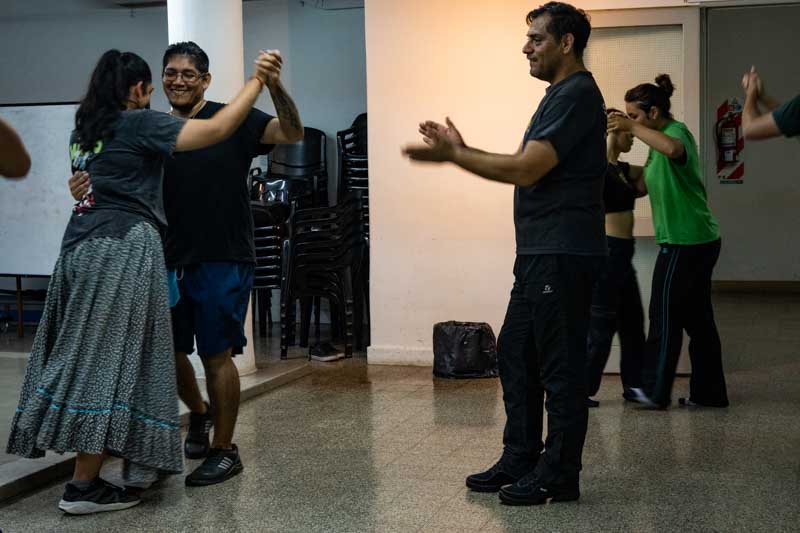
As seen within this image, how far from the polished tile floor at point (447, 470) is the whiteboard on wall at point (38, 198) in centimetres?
375

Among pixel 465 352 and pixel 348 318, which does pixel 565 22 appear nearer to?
pixel 465 352

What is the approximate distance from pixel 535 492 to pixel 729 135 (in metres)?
9.73

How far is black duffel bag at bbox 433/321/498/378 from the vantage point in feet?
22.0

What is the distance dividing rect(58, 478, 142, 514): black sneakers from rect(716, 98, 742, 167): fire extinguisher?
1003 centimetres

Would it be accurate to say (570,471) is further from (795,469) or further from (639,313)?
(639,313)

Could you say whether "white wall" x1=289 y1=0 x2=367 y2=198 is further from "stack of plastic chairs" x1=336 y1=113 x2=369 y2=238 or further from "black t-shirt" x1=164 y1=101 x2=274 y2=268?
"black t-shirt" x1=164 y1=101 x2=274 y2=268

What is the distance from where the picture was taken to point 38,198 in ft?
30.4

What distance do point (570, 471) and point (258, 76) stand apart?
1832 millimetres

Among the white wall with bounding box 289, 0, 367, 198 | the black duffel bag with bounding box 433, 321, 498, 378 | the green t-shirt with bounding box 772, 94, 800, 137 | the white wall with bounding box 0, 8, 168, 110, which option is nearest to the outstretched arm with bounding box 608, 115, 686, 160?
the green t-shirt with bounding box 772, 94, 800, 137

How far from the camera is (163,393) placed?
3795mm

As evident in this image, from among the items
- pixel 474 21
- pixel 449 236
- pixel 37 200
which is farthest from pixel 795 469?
pixel 37 200

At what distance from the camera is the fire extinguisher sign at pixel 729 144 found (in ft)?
40.5

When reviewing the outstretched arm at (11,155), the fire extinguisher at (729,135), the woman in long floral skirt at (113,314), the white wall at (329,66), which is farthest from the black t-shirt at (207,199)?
the fire extinguisher at (729,135)

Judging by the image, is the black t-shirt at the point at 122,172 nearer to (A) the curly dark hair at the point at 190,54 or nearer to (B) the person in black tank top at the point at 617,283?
(A) the curly dark hair at the point at 190,54
